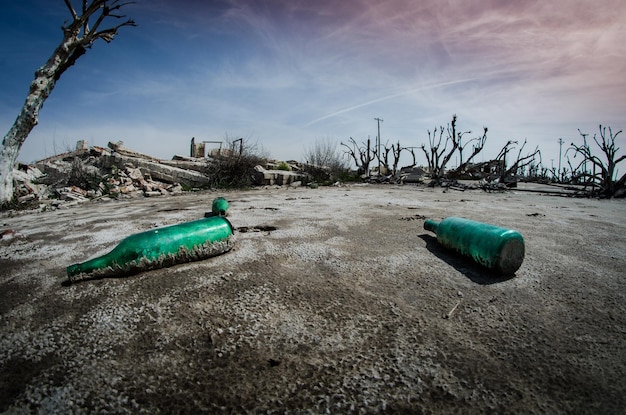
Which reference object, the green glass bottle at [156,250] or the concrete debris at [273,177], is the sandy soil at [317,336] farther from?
the concrete debris at [273,177]

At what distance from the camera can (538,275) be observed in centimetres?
178

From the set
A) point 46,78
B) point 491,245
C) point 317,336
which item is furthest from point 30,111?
point 491,245

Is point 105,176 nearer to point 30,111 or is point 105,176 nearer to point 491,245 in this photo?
point 30,111

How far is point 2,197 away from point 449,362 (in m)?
8.20

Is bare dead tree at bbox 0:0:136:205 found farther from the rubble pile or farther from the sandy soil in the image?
the sandy soil

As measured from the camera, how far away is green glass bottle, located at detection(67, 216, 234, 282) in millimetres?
1617

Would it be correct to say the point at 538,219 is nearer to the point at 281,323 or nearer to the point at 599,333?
the point at 599,333

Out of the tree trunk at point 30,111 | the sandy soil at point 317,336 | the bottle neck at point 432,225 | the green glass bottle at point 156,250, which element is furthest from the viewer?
the tree trunk at point 30,111

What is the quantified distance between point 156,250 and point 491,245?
6.74 feet

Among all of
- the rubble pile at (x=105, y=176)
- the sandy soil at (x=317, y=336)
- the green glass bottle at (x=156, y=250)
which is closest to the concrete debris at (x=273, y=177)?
the rubble pile at (x=105, y=176)

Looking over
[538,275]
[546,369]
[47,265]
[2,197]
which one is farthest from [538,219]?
[2,197]

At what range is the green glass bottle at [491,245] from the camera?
5.44ft

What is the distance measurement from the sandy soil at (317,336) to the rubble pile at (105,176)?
19.8 feet

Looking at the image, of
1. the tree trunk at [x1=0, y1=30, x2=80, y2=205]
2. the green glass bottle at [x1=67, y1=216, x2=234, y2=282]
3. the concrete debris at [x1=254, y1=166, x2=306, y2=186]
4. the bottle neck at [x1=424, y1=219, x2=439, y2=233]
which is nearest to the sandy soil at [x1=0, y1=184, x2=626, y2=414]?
the green glass bottle at [x1=67, y1=216, x2=234, y2=282]
